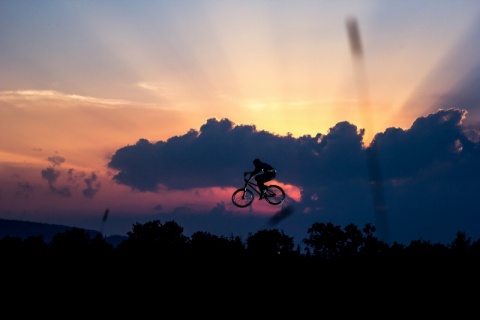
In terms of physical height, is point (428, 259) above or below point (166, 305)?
above

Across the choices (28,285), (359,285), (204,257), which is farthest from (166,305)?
(359,285)

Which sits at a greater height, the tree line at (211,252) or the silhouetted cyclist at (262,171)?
the silhouetted cyclist at (262,171)

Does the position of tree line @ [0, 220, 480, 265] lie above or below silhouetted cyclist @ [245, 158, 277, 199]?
below

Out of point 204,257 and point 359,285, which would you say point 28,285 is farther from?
point 359,285

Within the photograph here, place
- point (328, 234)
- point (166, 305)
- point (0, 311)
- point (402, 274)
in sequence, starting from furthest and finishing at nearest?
point (328, 234) → point (402, 274) → point (166, 305) → point (0, 311)

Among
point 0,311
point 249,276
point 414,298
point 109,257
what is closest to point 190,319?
point 249,276

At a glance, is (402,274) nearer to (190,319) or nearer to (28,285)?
(190,319)

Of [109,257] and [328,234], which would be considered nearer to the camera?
[109,257]

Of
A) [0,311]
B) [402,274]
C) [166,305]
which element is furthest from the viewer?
[402,274]

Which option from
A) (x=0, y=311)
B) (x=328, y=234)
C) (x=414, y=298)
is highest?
(x=328, y=234)

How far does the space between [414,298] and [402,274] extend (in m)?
1.88

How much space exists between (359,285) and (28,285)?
17.8 metres

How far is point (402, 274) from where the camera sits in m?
36.4

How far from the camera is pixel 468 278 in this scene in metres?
35.3
